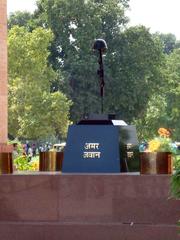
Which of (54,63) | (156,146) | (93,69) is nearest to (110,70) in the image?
(93,69)

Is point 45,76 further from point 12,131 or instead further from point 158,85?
point 158,85

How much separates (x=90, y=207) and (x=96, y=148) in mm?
799

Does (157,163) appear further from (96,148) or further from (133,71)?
(133,71)

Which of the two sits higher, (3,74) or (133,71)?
(133,71)

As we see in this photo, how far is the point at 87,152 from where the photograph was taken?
9.83 meters

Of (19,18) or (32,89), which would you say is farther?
(19,18)

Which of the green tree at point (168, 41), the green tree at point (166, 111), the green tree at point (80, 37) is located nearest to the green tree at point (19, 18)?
the green tree at point (80, 37)

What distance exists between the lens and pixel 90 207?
9445mm

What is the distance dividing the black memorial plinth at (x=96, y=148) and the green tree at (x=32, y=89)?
34.2m

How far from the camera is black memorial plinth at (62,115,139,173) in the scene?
9812mm

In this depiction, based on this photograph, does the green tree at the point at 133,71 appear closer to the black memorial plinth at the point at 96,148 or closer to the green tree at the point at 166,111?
the green tree at the point at 166,111

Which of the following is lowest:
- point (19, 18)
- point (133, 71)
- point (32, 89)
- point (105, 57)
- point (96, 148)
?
point (96, 148)

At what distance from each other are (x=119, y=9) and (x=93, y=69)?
669cm

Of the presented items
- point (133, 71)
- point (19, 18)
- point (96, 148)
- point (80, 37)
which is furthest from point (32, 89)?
point (96, 148)
